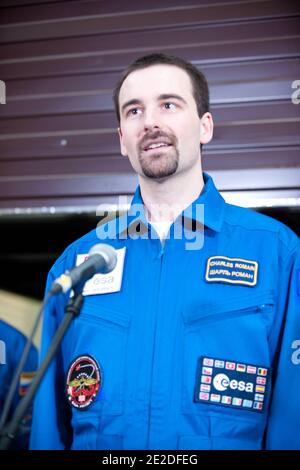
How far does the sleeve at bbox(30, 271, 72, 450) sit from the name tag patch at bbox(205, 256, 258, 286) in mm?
594

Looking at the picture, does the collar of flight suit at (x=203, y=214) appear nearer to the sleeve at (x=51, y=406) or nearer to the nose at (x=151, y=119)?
the nose at (x=151, y=119)

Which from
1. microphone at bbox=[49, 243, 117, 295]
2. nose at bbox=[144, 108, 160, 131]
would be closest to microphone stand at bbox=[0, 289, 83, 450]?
microphone at bbox=[49, 243, 117, 295]

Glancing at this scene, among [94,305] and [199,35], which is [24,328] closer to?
[94,305]

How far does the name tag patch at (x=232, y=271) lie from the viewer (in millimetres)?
1908

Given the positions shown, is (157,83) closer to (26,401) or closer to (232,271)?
(232,271)

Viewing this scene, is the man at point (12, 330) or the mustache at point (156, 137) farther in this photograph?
the man at point (12, 330)

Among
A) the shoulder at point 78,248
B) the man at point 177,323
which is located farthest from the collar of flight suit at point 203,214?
the shoulder at point 78,248

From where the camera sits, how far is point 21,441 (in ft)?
6.39

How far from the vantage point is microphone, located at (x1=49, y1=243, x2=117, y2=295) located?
4.29 ft

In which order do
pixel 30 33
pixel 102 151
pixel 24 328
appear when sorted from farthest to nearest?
pixel 30 33, pixel 102 151, pixel 24 328

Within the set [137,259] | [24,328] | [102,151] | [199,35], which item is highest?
[199,35]

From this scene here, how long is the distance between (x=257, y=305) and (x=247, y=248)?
242mm
